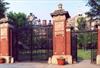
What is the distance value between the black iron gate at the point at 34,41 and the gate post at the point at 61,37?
1376 mm

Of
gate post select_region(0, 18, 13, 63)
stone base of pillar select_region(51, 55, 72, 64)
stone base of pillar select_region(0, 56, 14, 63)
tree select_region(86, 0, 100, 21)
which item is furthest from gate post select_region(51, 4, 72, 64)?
tree select_region(86, 0, 100, 21)

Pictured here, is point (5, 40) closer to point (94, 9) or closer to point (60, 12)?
point (60, 12)

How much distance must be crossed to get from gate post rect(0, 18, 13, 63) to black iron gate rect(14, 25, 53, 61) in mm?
1241

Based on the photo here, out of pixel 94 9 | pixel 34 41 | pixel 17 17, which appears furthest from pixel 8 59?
pixel 17 17

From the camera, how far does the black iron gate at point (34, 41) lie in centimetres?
2400

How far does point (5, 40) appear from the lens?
77.3 ft

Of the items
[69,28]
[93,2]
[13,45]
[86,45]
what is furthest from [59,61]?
[86,45]

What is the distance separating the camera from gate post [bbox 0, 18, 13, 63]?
23.3 meters

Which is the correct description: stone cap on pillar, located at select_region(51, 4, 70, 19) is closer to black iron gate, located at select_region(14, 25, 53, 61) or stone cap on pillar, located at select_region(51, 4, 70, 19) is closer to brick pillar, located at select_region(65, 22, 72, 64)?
brick pillar, located at select_region(65, 22, 72, 64)

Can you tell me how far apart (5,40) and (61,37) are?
4.89 meters

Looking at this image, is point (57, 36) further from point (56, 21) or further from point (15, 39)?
point (15, 39)

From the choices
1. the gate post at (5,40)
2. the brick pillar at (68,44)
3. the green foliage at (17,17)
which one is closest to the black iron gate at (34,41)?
the gate post at (5,40)

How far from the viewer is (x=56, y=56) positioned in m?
22.1

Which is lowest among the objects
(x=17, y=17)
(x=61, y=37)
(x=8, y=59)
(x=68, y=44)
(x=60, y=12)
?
(x=8, y=59)
